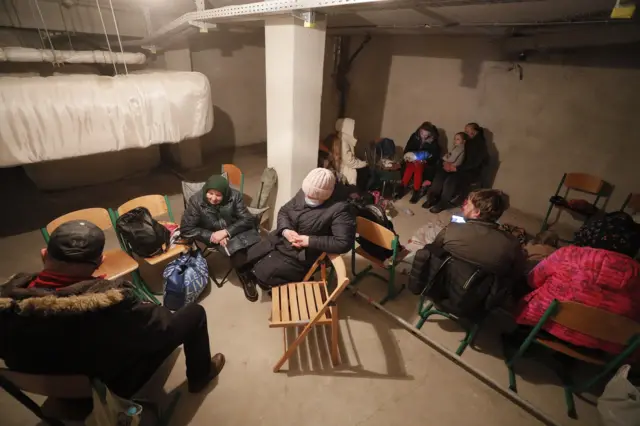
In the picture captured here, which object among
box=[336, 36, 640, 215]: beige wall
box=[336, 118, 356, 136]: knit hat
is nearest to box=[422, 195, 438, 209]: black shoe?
box=[336, 36, 640, 215]: beige wall

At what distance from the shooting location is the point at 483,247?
197 centimetres

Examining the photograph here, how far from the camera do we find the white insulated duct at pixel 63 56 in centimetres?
326

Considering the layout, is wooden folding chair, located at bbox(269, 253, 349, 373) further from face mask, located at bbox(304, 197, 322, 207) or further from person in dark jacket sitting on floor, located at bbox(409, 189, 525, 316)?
person in dark jacket sitting on floor, located at bbox(409, 189, 525, 316)

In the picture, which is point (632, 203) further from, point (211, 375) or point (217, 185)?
point (211, 375)

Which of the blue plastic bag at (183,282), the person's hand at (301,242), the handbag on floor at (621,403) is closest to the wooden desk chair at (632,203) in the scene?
the handbag on floor at (621,403)

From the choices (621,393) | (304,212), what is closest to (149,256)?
(304,212)

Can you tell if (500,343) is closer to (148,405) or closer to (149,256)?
(148,405)

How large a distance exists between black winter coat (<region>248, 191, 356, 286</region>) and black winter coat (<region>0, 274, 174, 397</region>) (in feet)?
3.73

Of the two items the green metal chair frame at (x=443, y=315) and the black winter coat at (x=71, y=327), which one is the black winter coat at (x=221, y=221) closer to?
the black winter coat at (x=71, y=327)

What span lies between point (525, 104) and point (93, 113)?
16.9 ft

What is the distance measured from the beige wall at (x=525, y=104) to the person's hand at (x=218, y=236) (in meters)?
4.05

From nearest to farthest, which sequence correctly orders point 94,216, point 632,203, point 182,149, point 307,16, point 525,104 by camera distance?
point 307,16 < point 94,216 < point 632,203 < point 525,104 < point 182,149

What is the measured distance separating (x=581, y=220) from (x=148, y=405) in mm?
5175

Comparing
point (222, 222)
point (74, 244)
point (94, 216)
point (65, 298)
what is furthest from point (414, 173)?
point (65, 298)
